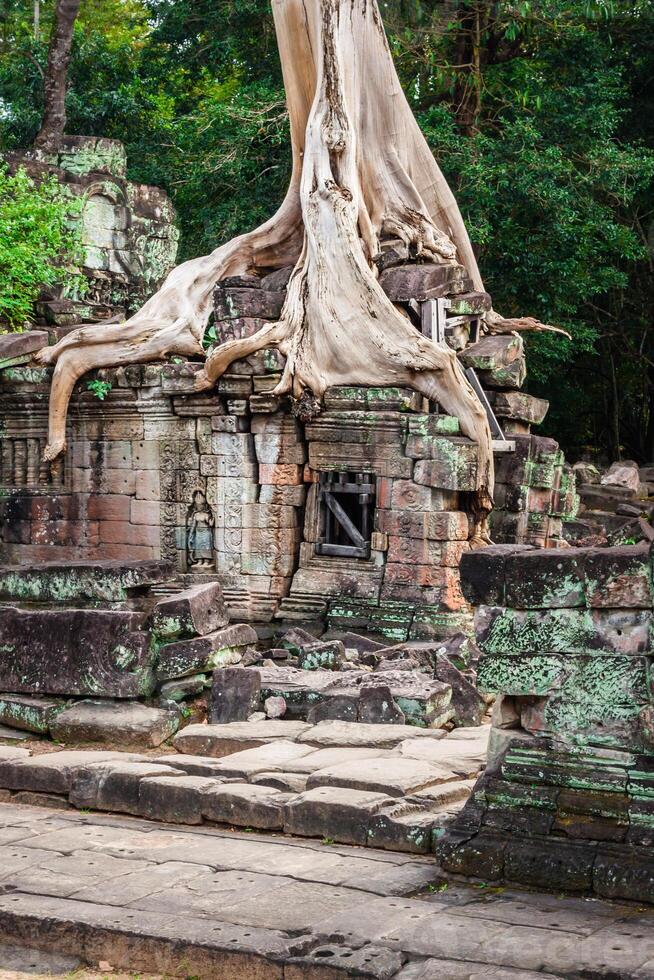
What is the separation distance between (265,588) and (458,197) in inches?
363

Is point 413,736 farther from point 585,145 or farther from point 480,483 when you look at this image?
point 585,145

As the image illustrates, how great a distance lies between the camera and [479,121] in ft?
71.6

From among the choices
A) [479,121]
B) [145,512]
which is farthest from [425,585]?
[479,121]

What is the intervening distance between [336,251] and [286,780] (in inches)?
316

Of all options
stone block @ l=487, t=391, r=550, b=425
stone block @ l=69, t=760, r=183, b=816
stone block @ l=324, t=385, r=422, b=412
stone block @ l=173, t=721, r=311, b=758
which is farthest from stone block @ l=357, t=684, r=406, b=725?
stone block @ l=487, t=391, r=550, b=425

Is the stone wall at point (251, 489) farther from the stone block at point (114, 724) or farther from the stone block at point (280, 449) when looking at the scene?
the stone block at point (114, 724)

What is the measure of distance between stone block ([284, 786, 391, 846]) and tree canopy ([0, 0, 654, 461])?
14.3 meters

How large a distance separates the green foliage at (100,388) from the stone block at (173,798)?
25.3 feet

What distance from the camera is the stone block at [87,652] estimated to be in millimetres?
8789

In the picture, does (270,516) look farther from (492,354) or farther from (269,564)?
(492,354)

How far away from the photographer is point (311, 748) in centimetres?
798

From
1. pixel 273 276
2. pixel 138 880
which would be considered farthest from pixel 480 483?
pixel 138 880

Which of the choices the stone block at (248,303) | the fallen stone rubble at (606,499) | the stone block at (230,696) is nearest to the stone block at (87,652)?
the stone block at (230,696)

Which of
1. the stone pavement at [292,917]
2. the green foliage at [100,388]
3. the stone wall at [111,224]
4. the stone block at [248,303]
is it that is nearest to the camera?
the stone pavement at [292,917]
